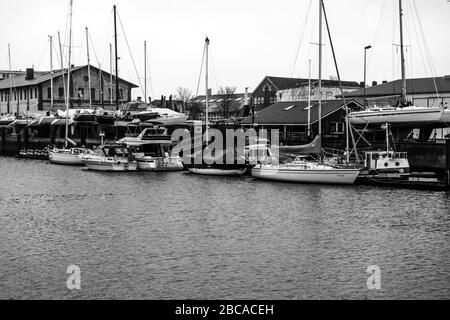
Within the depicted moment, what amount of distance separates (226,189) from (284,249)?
18.2 m

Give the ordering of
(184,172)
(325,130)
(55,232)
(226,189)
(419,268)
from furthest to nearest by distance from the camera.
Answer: (325,130) < (184,172) < (226,189) < (55,232) < (419,268)

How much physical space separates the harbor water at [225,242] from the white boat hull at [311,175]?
99 cm

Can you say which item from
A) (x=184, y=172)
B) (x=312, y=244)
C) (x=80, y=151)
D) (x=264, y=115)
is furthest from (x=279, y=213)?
(x=264, y=115)

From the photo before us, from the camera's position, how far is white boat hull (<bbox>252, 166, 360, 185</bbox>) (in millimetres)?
40959

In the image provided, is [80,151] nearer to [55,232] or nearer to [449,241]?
[55,232]

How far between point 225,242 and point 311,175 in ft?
62.0

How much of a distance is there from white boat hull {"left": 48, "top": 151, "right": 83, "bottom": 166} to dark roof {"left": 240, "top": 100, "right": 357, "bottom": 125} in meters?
23.8

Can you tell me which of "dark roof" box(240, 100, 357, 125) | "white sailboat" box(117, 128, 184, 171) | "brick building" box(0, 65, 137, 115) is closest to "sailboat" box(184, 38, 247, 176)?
"white sailboat" box(117, 128, 184, 171)

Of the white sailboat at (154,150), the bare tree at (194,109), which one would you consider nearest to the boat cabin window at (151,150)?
the white sailboat at (154,150)

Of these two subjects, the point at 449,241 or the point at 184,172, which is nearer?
the point at 449,241

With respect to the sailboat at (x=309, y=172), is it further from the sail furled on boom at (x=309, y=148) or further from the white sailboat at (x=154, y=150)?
the white sailboat at (x=154, y=150)

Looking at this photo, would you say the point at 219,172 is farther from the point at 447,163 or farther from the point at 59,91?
the point at 59,91

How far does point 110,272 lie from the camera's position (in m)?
19.8

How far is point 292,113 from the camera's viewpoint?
7312cm
